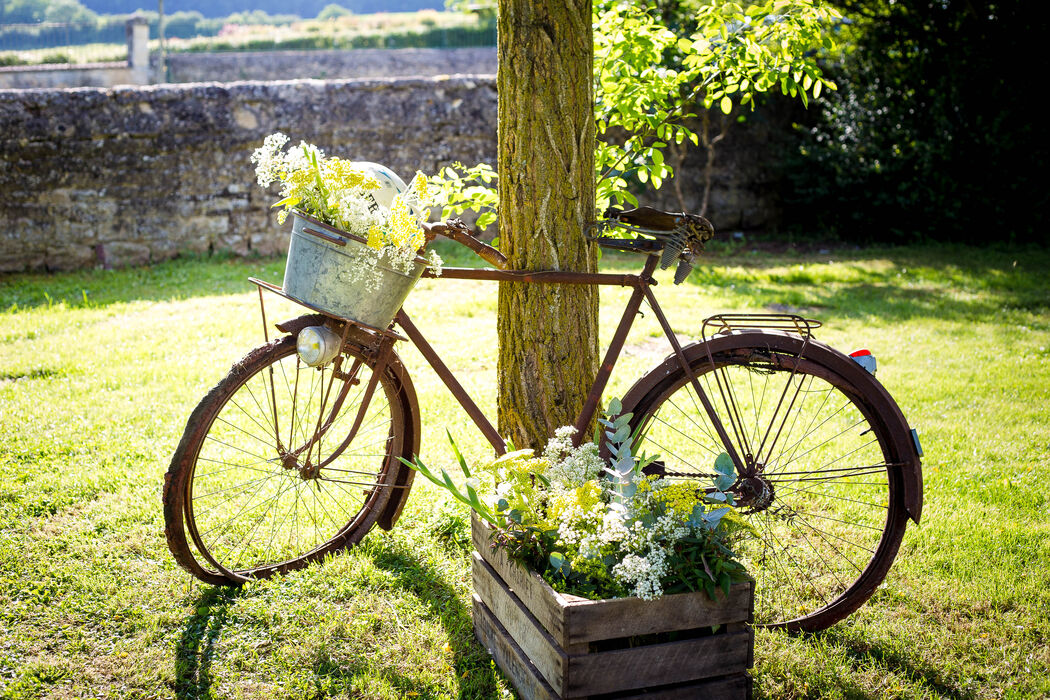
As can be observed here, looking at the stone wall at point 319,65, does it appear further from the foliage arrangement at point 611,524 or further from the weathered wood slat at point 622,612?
the weathered wood slat at point 622,612

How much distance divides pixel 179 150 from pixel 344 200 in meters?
6.74

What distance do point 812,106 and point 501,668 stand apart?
10.3 metres

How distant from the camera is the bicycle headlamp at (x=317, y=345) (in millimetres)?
2549

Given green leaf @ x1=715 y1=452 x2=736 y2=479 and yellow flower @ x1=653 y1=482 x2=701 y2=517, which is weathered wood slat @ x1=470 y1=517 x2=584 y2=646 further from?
green leaf @ x1=715 y1=452 x2=736 y2=479

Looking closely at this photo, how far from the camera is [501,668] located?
2.45 m

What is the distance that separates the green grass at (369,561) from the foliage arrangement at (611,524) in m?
0.51

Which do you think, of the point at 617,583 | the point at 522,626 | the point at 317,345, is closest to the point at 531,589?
the point at 522,626

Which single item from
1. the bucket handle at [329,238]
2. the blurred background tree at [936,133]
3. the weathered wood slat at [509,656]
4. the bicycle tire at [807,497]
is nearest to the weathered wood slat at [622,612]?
the weathered wood slat at [509,656]

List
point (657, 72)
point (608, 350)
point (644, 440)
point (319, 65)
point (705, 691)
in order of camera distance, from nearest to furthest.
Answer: point (705, 691)
point (608, 350)
point (644, 440)
point (657, 72)
point (319, 65)

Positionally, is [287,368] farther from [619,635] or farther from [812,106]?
[812,106]

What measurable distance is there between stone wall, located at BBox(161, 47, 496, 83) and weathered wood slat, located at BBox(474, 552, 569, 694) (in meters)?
27.0

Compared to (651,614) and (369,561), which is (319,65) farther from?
(651,614)

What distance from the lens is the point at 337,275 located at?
2445mm

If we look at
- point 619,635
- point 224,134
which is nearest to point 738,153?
point 224,134
